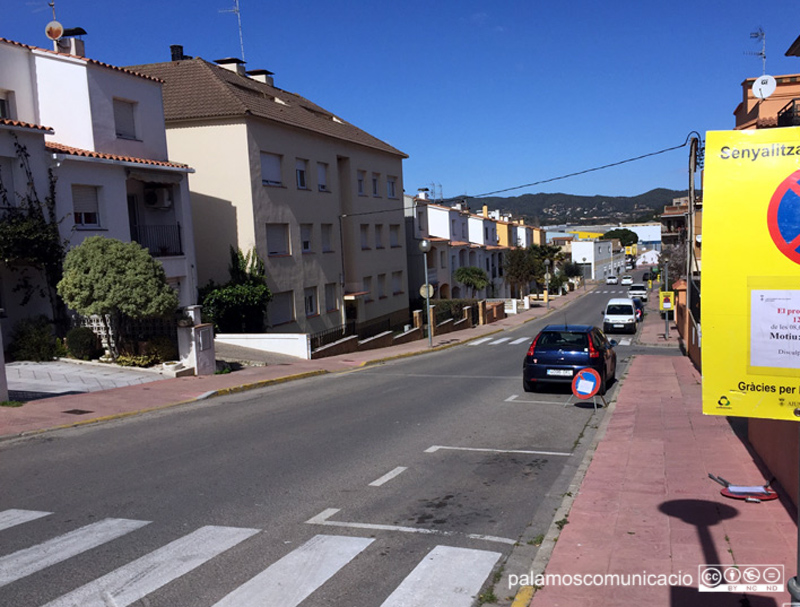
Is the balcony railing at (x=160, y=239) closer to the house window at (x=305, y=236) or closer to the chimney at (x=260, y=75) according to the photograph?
the house window at (x=305, y=236)

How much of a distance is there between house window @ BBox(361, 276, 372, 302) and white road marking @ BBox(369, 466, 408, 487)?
2928 centimetres

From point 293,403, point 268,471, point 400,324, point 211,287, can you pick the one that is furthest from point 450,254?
point 268,471

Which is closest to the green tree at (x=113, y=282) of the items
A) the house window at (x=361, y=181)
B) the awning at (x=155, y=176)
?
the awning at (x=155, y=176)

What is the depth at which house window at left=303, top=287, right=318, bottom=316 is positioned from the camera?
32.8 metres

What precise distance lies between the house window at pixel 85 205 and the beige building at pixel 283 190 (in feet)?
23.9

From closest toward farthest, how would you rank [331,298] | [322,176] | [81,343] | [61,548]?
[61,548] < [81,343] < [322,176] < [331,298]

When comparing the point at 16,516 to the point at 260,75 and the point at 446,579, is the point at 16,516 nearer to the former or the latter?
the point at 446,579

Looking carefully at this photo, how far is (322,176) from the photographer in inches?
1361

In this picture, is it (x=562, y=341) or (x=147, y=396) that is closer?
(x=147, y=396)

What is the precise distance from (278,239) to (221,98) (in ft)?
20.7

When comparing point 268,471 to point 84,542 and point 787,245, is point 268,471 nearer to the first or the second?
point 84,542

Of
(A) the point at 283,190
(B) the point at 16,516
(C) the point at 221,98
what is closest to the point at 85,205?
(C) the point at 221,98

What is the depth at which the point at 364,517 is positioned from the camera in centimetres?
717

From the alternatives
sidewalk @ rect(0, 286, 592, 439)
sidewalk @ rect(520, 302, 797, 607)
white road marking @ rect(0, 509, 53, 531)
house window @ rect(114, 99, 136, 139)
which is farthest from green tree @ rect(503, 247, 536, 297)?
white road marking @ rect(0, 509, 53, 531)
